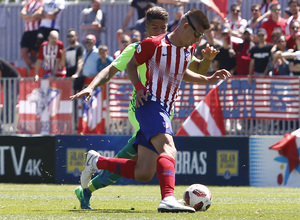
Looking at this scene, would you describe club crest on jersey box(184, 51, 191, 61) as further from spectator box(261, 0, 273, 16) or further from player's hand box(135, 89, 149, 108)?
spectator box(261, 0, 273, 16)

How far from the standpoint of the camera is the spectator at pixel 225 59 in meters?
14.6

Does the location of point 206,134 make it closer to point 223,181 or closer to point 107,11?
point 223,181

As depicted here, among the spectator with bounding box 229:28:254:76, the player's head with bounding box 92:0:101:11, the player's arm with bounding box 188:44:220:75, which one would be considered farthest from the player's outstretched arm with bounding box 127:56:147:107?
the player's head with bounding box 92:0:101:11

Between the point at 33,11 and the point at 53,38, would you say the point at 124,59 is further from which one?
the point at 33,11

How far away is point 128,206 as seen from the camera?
8.66 meters

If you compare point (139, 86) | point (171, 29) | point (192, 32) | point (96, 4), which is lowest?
point (139, 86)

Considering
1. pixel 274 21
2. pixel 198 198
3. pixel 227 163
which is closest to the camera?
pixel 198 198

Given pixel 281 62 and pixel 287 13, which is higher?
pixel 287 13

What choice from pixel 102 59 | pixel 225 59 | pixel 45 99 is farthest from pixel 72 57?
pixel 225 59

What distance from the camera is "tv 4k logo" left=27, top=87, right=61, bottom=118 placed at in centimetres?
1471

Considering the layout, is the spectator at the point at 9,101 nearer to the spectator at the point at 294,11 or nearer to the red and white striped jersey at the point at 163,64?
the spectator at the point at 294,11

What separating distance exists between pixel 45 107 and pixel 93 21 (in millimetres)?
3480

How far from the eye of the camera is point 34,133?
1479 cm

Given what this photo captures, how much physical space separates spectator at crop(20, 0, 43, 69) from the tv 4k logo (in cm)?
301
